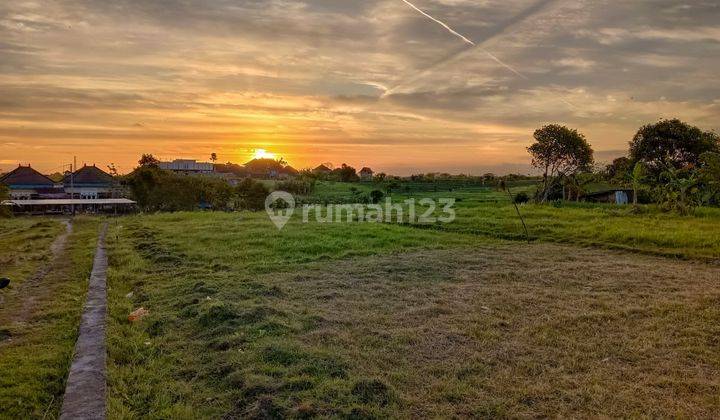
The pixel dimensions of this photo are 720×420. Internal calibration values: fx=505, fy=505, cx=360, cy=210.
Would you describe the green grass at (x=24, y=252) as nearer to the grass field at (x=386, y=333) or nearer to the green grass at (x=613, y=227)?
the grass field at (x=386, y=333)

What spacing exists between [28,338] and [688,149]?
118 ft

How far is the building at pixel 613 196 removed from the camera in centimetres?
3045

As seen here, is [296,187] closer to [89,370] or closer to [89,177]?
Answer: [89,177]

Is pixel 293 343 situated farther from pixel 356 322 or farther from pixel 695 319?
pixel 695 319

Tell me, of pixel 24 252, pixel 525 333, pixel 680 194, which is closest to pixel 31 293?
pixel 24 252

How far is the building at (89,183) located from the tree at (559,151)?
139 ft

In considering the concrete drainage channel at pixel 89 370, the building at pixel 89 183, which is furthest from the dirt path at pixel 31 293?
the building at pixel 89 183

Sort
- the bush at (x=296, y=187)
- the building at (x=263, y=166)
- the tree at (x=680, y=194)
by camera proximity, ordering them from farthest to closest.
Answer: the building at (x=263, y=166) < the bush at (x=296, y=187) < the tree at (x=680, y=194)

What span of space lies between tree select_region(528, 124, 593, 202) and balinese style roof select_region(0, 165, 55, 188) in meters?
51.7

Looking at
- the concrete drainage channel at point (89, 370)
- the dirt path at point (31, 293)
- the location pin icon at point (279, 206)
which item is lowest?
the concrete drainage channel at point (89, 370)

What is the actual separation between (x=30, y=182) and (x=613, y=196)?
187 ft

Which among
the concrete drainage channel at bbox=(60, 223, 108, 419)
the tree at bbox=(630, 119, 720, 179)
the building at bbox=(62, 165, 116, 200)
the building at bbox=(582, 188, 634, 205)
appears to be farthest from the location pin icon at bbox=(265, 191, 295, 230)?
the building at bbox=(62, 165, 116, 200)

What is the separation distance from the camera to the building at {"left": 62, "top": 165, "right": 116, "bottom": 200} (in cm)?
5362

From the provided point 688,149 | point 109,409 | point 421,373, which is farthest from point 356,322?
point 688,149
